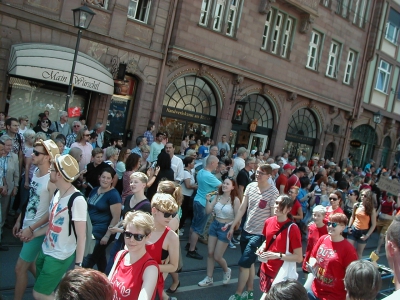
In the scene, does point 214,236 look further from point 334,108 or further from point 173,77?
point 334,108

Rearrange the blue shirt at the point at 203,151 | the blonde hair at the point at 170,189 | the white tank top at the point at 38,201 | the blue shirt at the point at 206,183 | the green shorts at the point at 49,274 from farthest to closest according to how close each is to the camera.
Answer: the blue shirt at the point at 203,151, the blue shirt at the point at 206,183, the blonde hair at the point at 170,189, the white tank top at the point at 38,201, the green shorts at the point at 49,274

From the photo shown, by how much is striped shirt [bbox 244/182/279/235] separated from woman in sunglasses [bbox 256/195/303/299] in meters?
0.75

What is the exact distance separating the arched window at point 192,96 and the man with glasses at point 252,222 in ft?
30.8

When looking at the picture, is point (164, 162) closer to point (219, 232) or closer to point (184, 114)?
point (219, 232)

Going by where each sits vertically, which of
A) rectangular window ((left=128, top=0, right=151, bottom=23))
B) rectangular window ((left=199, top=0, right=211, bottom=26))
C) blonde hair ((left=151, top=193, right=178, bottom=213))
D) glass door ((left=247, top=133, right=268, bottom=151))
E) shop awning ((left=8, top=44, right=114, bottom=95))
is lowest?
blonde hair ((left=151, top=193, right=178, bottom=213))

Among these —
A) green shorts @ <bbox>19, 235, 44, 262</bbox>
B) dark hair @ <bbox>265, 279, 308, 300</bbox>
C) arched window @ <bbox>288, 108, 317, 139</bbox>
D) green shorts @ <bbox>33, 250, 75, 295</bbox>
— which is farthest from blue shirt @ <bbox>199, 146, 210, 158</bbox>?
dark hair @ <bbox>265, 279, 308, 300</bbox>

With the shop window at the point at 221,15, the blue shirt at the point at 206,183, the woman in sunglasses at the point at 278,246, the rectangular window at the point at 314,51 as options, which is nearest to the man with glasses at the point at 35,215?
the woman in sunglasses at the point at 278,246

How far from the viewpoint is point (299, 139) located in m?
20.6

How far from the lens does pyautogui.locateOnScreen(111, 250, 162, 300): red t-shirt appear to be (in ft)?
10.6

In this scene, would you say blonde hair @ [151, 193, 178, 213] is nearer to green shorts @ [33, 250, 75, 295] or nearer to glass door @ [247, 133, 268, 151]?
green shorts @ [33, 250, 75, 295]

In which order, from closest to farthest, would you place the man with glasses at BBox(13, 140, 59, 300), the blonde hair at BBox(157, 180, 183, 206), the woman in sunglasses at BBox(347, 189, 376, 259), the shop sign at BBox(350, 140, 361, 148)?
the man with glasses at BBox(13, 140, 59, 300) < the blonde hair at BBox(157, 180, 183, 206) < the woman in sunglasses at BBox(347, 189, 376, 259) < the shop sign at BBox(350, 140, 361, 148)

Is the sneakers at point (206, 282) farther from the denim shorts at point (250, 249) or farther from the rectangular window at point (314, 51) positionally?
the rectangular window at point (314, 51)

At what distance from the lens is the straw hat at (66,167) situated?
13.4 ft

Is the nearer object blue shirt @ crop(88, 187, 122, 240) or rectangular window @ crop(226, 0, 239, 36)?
blue shirt @ crop(88, 187, 122, 240)
